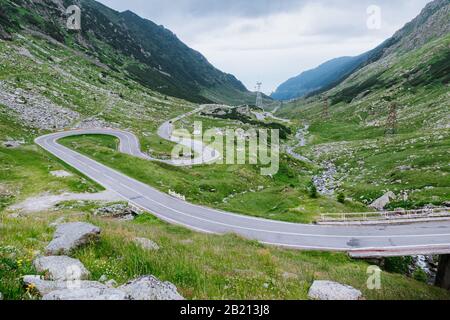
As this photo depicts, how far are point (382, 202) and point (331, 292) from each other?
42.0 m

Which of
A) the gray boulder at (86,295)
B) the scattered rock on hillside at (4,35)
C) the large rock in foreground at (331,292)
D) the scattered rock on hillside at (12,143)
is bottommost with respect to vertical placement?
the large rock in foreground at (331,292)

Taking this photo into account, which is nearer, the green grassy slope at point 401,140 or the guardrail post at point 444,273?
the guardrail post at point 444,273

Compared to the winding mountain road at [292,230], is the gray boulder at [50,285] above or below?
above

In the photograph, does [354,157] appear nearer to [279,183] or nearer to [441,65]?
[279,183]

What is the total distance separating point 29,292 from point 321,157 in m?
92.8

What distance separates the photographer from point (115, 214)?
38.8 meters

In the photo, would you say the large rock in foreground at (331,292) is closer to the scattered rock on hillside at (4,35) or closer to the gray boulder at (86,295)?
the gray boulder at (86,295)

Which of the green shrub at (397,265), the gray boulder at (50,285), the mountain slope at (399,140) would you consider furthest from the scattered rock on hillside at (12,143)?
the gray boulder at (50,285)

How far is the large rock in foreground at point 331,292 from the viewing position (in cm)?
1255

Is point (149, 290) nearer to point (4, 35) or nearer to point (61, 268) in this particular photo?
point (61, 268)

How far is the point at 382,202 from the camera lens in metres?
50.3

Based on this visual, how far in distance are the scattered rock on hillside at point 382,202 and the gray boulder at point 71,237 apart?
145 feet

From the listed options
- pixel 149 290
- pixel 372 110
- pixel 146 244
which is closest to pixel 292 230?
pixel 146 244
